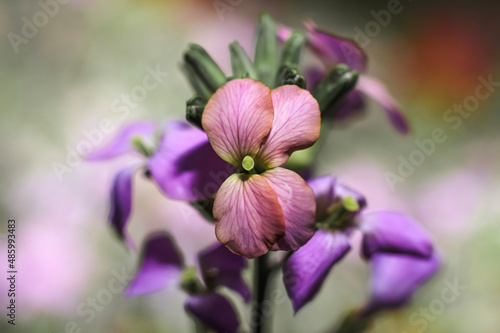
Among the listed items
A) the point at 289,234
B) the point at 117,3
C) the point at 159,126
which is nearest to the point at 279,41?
the point at 159,126

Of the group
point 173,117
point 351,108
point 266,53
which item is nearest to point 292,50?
point 266,53

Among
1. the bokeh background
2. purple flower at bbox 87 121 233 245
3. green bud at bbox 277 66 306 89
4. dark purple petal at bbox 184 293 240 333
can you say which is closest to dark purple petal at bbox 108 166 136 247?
purple flower at bbox 87 121 233 245

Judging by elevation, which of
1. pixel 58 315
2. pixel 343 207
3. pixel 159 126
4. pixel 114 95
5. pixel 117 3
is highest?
pixel 117 3

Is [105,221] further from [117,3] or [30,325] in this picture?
[117,3]

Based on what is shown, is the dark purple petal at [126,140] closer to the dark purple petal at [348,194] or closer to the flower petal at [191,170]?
the flower petal at [191,170]

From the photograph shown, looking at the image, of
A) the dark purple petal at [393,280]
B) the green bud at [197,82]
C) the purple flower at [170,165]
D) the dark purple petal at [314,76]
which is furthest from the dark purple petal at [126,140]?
the dark purple petal at [393,280]

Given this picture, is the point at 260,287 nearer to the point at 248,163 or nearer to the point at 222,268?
the point at 222,268
